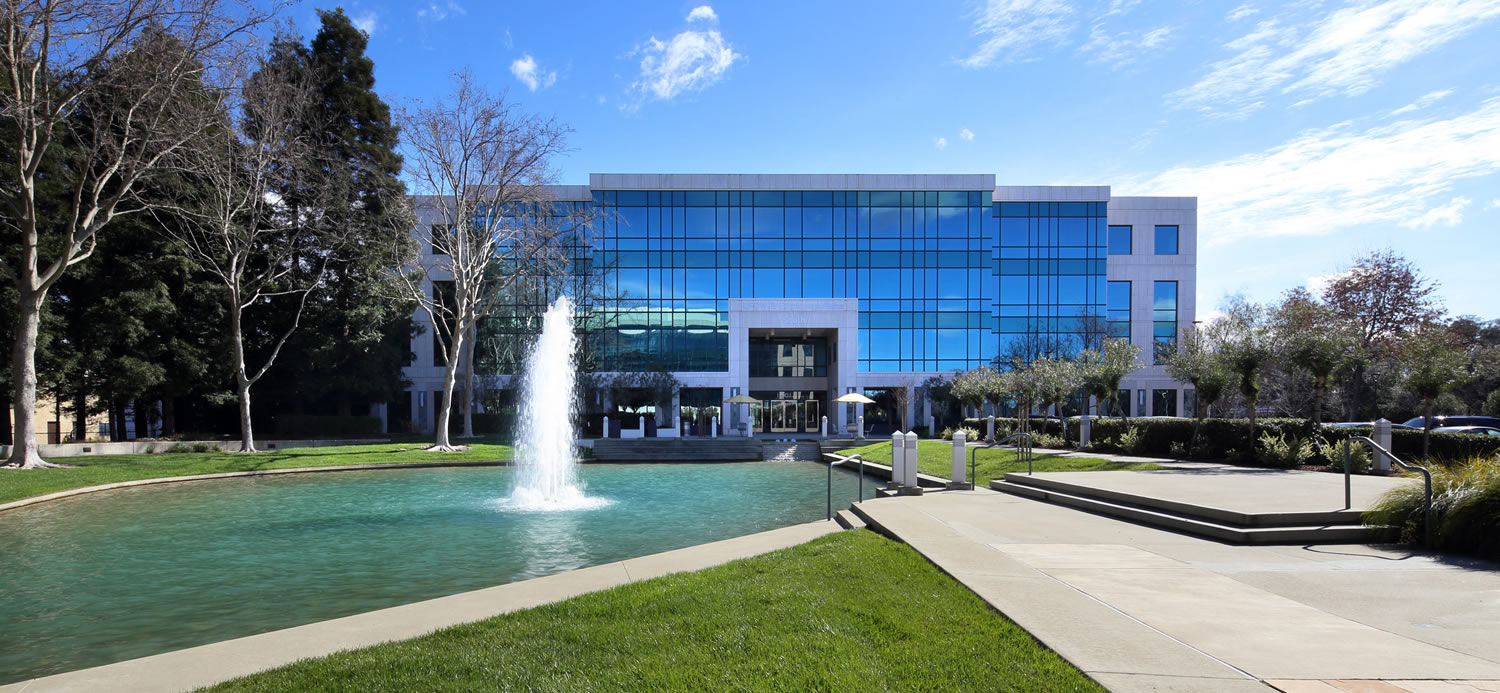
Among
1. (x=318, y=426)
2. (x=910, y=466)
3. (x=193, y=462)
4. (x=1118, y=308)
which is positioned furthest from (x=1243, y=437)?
(x=318, y=426)

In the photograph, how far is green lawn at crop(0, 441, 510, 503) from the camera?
19.4 m

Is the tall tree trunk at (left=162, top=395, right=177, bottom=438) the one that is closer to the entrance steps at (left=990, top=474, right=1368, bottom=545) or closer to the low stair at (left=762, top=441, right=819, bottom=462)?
the low stair at (left=762, top=441, right=819, bottom=462)

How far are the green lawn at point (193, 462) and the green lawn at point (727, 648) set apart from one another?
1802 cm

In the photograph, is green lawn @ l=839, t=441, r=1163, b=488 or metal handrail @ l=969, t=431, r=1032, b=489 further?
green lawn @ l=839, t=441, r=1163, b=488

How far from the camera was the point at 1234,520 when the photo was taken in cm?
1042

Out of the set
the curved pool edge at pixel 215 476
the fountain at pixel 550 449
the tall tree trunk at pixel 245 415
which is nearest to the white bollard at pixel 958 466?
the fountain at pixel 550 449

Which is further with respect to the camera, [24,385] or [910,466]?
[24,385]

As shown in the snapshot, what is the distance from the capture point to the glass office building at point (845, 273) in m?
49.4

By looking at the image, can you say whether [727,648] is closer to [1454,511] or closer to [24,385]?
[1454,511]

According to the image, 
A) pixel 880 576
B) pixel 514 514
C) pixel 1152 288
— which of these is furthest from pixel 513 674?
pixel 1152 288

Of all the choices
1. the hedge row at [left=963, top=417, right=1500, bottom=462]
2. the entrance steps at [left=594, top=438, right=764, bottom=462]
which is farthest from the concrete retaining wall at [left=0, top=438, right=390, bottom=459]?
the hedge row at [left=963, top=417, right=1500, bottom=462]

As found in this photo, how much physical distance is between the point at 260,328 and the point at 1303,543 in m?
41.2

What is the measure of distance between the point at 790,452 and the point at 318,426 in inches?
990

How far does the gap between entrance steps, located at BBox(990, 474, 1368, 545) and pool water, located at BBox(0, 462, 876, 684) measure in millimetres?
5647
